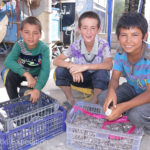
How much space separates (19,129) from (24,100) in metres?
0.43

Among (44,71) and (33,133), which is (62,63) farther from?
(33,133)

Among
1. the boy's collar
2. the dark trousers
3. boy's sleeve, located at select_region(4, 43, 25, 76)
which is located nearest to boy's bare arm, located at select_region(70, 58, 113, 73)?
the boy's collar

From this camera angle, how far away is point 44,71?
177cm

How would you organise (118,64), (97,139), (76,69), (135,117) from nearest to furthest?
(97,139) → (135,117) → (118,64) → (76,69)

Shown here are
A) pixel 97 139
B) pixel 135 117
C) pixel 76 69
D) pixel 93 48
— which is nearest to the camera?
pixel 97 139

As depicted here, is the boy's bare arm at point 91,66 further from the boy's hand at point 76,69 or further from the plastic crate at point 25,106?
the plastic crate at point 25,106

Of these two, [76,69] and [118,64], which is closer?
[118,64]

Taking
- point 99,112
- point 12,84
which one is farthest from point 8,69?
point 99,112

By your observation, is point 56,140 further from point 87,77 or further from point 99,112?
point 87,77

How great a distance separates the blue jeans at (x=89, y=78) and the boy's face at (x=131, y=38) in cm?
52

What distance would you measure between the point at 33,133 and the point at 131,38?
1.00 meters

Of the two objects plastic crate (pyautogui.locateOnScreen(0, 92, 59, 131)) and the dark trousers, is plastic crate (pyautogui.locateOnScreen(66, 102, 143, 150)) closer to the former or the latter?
plastic crate (pyautogui.locateOnScreen(0, 92, 59, 131))

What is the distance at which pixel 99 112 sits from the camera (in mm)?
1649

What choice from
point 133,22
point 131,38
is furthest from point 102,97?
point 133,22
